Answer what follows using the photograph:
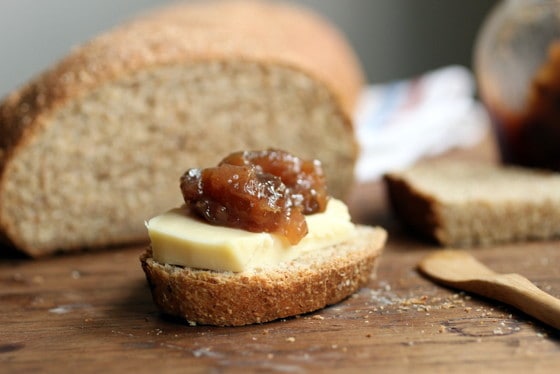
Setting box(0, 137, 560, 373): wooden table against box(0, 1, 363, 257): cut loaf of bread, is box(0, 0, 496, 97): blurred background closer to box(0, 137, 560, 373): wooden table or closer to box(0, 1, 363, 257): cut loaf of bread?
box(0, 1, 363, 257): cut loaf of bread

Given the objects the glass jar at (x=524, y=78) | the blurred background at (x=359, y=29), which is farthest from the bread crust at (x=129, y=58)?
the blurred background at (x=359, y=29)

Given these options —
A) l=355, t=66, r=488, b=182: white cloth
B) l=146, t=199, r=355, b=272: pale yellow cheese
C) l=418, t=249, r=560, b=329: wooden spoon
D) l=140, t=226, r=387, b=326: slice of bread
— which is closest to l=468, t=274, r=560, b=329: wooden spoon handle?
l=418, t=249, r=560, b=329: wooden spoon

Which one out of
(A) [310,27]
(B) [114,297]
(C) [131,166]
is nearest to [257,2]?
(A) [310,27]

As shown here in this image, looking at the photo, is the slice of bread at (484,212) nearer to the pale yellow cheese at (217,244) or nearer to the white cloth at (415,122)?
the pale yellow cheese at (217,244)

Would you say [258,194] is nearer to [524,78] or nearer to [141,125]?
[141,125]

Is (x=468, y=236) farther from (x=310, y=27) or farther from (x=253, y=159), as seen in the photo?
(x=310, y=27)

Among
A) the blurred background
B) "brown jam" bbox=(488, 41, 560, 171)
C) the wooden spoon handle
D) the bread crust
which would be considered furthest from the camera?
the blurred background
